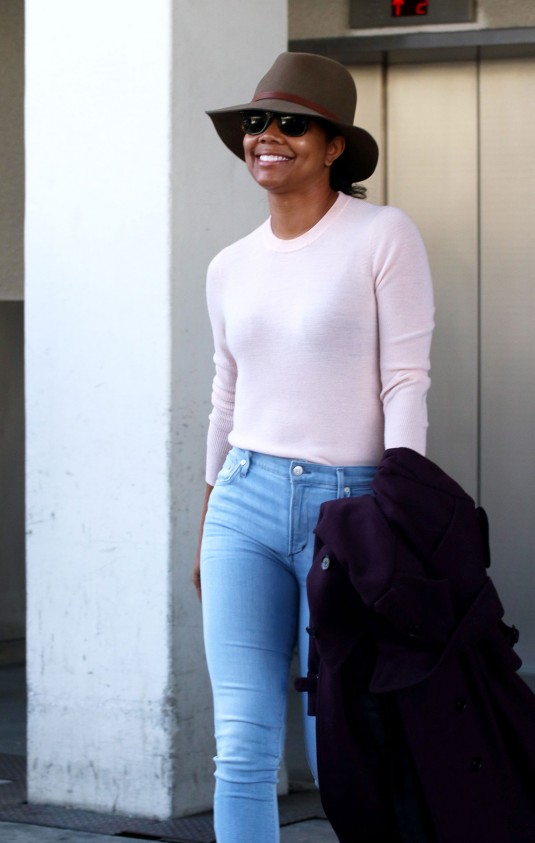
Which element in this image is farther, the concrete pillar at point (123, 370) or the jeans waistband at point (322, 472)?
the concrete pillar at point (123, 370)

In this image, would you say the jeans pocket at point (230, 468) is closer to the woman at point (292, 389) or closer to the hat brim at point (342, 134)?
the woman at point (292, 389)

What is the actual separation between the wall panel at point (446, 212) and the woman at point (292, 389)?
3.55m

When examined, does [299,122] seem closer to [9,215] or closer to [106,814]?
[106,814]

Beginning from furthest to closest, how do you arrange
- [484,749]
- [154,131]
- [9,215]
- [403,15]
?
[9,215], [403,15], [154,131], [484,749]

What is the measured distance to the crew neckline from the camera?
3.10 m

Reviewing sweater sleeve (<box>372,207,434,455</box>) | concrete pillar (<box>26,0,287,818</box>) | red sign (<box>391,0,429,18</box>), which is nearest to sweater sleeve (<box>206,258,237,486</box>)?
sweater sleeve (<box>372,207,434,455</box>)

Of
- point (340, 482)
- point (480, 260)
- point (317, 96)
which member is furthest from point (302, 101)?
point (480, 260)

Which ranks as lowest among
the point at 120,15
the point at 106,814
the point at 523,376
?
the point at 106,814

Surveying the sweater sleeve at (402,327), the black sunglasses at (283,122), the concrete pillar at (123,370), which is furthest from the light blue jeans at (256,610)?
the concrete pillar at (123,370)

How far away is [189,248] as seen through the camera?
172 inches

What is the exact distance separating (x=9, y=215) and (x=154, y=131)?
3.11 metres

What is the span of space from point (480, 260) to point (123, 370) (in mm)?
2683

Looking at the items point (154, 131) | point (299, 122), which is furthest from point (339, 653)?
point (154, 131)

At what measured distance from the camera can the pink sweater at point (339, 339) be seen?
116 inches
